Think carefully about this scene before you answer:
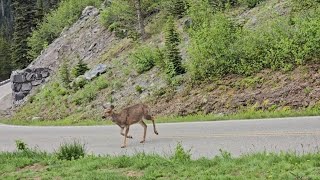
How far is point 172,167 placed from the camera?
8.23 metres

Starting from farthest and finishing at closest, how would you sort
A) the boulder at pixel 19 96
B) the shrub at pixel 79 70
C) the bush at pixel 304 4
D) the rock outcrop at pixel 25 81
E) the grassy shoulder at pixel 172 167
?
the rock outcrop at pixel 25 81
the boulder at pixel 19 96
the shrub at pixel 79 70
the bush at pixel 304 4
the grassy shoulder at pixel 172 167

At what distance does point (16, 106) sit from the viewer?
1410 inches

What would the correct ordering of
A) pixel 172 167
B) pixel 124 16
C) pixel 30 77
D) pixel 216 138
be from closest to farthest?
pixel 172 167, pixel 216 138, pixel 124 16, pixel 30 77

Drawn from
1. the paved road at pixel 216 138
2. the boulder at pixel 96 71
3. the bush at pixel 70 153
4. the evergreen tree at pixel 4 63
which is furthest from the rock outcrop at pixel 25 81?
the evergreen tree at pixel 4 63

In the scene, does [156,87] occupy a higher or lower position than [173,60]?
lower

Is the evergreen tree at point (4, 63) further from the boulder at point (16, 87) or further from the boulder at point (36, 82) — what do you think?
the boulder at point (36, 82)

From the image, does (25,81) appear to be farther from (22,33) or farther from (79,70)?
A: (22,33)

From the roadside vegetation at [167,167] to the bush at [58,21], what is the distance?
Answer: 37.8 metres

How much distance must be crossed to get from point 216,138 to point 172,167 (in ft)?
11.9

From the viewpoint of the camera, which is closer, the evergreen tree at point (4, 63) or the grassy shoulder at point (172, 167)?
the grassy shoulder at point (172, 167)

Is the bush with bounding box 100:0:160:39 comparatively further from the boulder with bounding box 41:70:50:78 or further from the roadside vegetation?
the roadside vegetation

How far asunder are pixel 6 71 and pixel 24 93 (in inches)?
1666

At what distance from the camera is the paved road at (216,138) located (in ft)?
32.7

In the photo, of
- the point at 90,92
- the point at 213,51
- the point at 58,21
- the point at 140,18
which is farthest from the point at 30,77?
the point at 213,51
